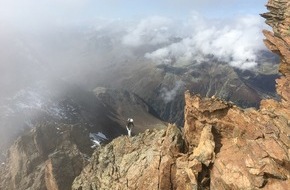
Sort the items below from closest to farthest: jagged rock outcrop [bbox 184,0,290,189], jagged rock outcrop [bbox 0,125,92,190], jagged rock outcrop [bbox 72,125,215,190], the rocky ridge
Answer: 1. jagged rock outcrop [bbox 184,0,290,189]
2. the rocky ridge
3. jagged rock outcrop [bbox 72,125,215,190]
4. jagged rock outcrop [bbox 0,125,92,190]

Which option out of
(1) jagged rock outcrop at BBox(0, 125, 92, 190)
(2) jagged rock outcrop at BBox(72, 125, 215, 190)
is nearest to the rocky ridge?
(2) jagged rock outcrop at BBox(72, 125, 215, 190)

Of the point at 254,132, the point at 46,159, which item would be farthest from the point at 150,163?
the point at 46,159

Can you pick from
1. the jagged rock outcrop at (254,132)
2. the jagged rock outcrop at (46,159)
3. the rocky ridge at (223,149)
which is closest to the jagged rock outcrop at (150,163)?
the rocky ridge at (223,149)

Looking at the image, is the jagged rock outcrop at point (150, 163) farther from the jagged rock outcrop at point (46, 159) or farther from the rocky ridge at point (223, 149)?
the jagged rock outcrop at point (46, 159)

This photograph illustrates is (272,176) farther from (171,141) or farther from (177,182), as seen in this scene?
(171,141)

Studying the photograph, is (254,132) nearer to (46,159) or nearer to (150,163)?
(150,163)

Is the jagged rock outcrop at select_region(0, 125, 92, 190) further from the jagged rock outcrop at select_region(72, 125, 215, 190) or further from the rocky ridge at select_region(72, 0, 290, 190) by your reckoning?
the rocky ridge at select_region(72, 0, 290, 190)
